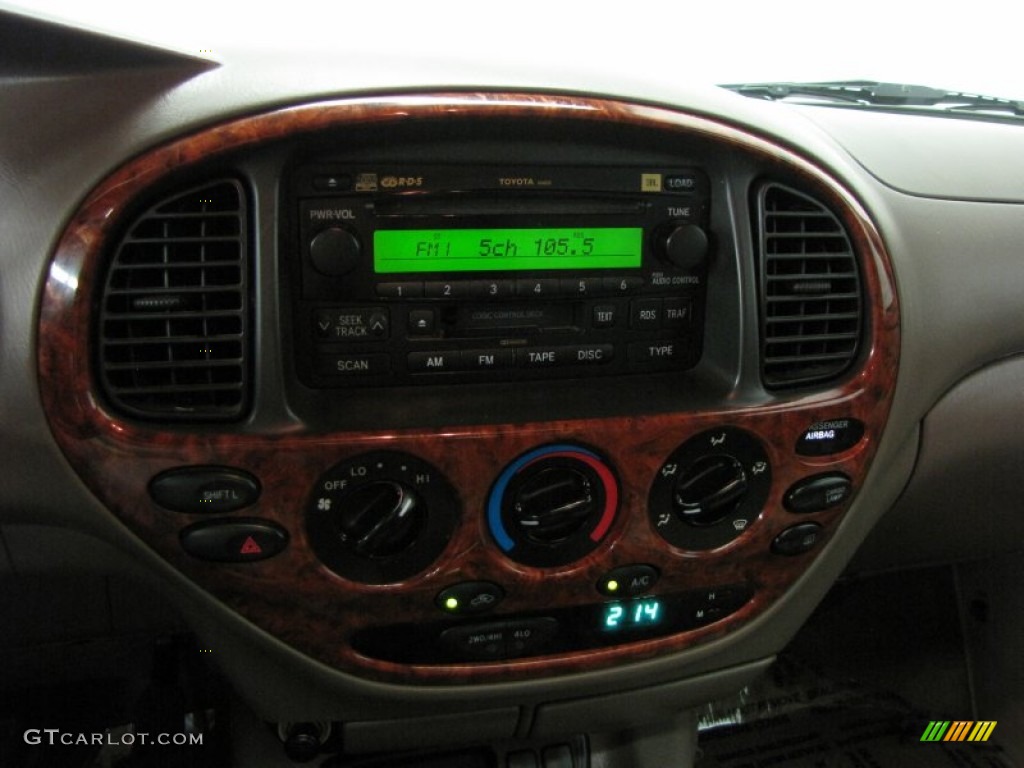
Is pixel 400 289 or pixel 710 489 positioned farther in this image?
pixel 710 489

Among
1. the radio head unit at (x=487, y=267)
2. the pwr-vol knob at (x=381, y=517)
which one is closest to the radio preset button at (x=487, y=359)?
the radio head unit at (x=487, y=267)

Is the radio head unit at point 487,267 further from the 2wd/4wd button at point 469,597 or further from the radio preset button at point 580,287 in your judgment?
the 2wd/4wd button at point 469,597

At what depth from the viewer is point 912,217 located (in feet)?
3.38

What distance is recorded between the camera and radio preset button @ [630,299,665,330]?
3.06ft

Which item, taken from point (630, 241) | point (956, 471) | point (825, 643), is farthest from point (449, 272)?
point (825, 643)

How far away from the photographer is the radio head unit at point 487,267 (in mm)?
835

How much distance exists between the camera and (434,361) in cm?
88

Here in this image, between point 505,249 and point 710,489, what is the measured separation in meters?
0.34

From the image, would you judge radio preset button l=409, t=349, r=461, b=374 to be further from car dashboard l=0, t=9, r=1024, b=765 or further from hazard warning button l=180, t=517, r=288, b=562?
hazard warning button l=180, t=517, r=288, b=562

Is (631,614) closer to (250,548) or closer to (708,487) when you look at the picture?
(708,487)

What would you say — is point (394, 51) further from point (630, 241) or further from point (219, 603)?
point (219, 603)
